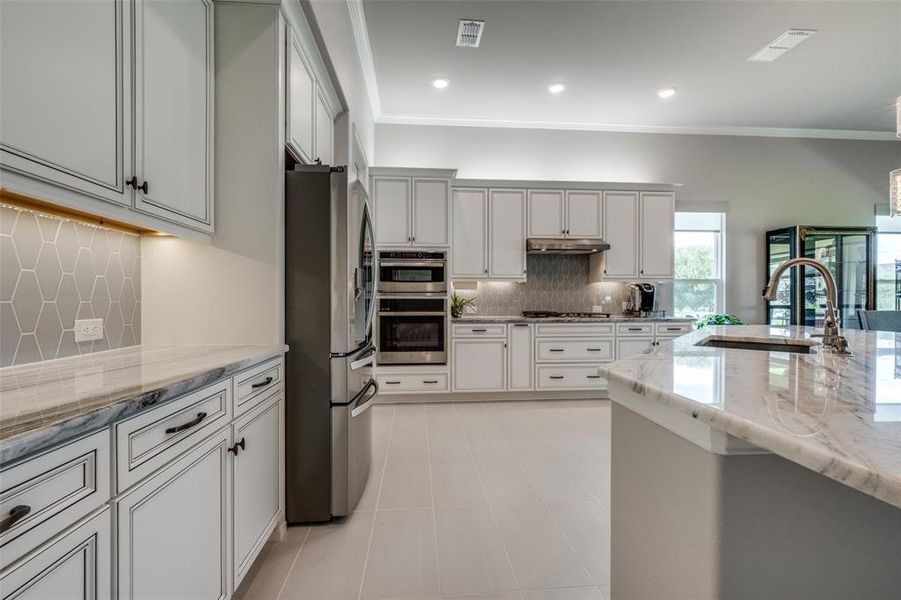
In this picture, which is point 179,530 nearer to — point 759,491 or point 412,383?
point 759,491

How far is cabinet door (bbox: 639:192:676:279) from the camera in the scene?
4676 mm

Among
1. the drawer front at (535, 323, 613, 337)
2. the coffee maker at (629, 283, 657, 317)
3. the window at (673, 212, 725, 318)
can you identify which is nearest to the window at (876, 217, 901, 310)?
the window at (673, 212, 725, 318)

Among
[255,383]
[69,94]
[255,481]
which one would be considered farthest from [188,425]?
[69,94]

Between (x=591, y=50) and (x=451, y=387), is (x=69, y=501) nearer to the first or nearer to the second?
(x=451, y=387)

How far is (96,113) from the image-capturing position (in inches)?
46.6

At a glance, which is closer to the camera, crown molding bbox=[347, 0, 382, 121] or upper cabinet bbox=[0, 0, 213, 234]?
upper cabinet bbox=[0, 0, 213, 234]

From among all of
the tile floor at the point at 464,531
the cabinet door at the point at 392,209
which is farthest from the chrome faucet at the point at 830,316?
the cabinet door at the point at 392,209

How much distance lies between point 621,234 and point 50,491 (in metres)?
4.91

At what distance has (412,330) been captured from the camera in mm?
4188

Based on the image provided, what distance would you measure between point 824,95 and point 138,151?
A: 611cm

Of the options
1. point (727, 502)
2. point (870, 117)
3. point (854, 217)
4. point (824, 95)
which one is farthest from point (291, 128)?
point (854, 217)

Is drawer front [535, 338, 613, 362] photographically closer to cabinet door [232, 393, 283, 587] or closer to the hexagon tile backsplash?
cabinet door [232, 393, 283, 587]

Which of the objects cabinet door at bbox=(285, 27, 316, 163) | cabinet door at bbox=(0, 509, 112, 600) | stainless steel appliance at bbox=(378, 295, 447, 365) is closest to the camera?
cabinet door at bbox=(0, 509, 112, 600)

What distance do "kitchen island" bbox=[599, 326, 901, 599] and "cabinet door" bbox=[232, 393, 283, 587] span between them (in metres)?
1.30
